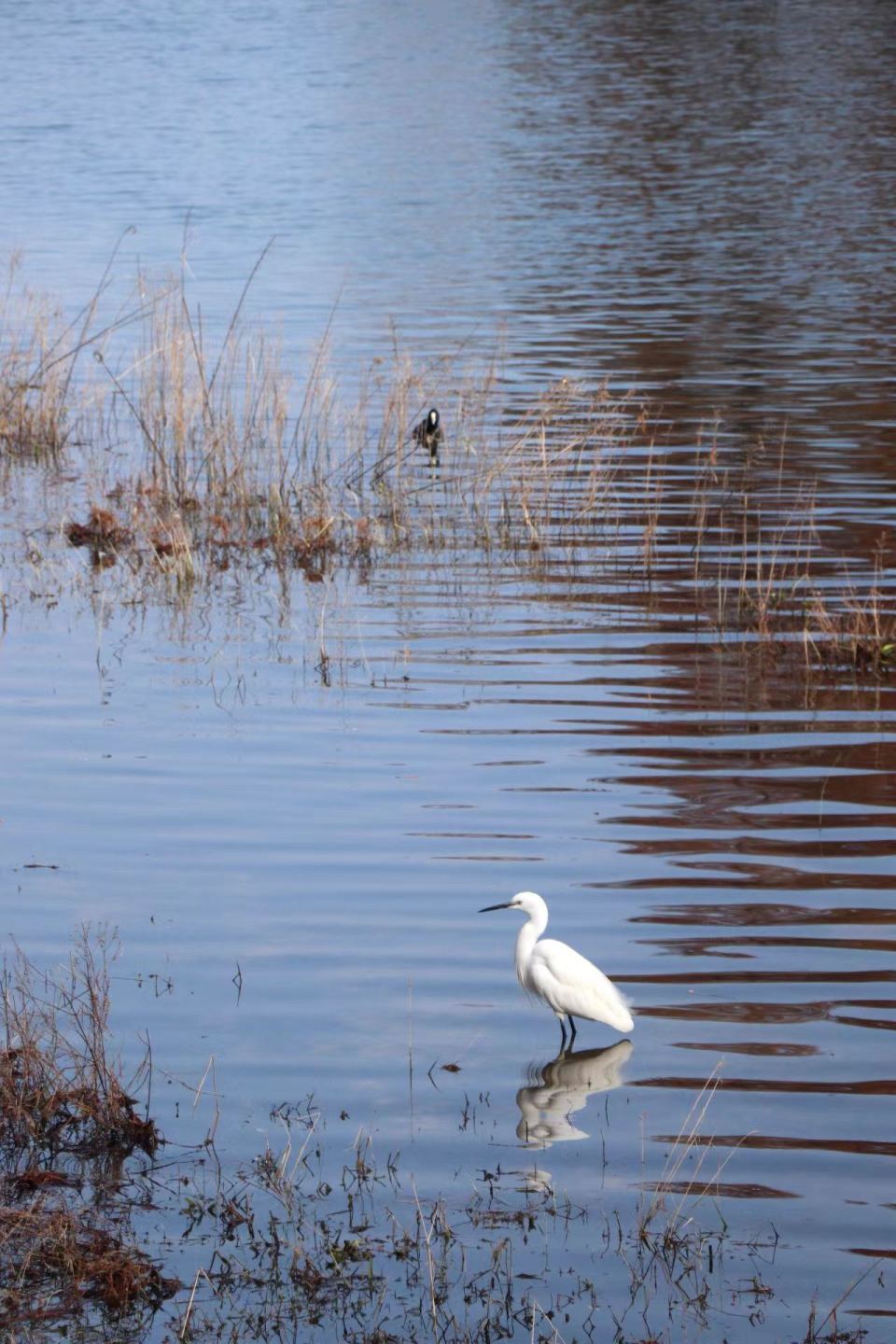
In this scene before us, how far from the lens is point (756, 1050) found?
20.1 ft

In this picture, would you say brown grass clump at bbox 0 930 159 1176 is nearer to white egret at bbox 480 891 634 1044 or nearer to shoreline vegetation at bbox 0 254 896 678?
white egret at bbox 480 891 634 1044

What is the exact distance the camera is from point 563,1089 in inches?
237

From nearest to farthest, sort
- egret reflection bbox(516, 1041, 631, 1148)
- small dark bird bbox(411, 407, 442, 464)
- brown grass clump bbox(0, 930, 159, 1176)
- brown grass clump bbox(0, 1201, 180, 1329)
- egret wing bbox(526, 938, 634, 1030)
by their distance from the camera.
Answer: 1. brown grass clump bbox(0, 1201, 180, 1329)
2. brown grass clump bbox(0, 930, 159, 1176)
3. egret reflection bbox(516, 1041, 631, 1148)
4. egret wing bbox(526, 938, 634, 1030)
5. small dark bird bbox(411, 407, 442, 464)

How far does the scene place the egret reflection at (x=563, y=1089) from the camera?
5711mm

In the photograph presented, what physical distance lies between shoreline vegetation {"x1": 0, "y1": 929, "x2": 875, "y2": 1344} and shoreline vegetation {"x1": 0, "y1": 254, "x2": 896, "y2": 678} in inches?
200

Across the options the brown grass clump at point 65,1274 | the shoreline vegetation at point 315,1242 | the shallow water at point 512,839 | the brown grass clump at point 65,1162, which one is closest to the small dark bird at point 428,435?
the shallow water at point 512,839

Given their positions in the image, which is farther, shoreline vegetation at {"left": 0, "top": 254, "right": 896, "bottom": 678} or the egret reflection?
shoreline vegetation at {"left": 0, "top": 254, "right": 896, "bottom": 678}

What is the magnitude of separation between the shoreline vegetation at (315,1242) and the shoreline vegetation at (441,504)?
5.08 meters

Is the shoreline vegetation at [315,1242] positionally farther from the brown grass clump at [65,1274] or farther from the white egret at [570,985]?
the white egret at [570,985]

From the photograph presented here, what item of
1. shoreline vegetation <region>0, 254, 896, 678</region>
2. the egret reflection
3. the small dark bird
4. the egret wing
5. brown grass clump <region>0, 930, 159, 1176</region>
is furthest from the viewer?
the small dark bird

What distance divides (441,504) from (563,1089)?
813 cm

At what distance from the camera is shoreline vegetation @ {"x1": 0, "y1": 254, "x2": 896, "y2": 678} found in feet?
37.0

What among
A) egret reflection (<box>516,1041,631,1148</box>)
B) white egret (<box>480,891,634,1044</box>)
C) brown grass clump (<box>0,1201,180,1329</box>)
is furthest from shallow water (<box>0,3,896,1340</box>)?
brown grass clump (<box>0,1201,180,1329</box>)

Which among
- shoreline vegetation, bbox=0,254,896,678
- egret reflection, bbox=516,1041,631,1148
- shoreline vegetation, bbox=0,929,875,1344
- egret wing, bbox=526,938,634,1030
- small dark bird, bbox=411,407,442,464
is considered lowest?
shoreline vegetation, bbox=0,929,875,1344
